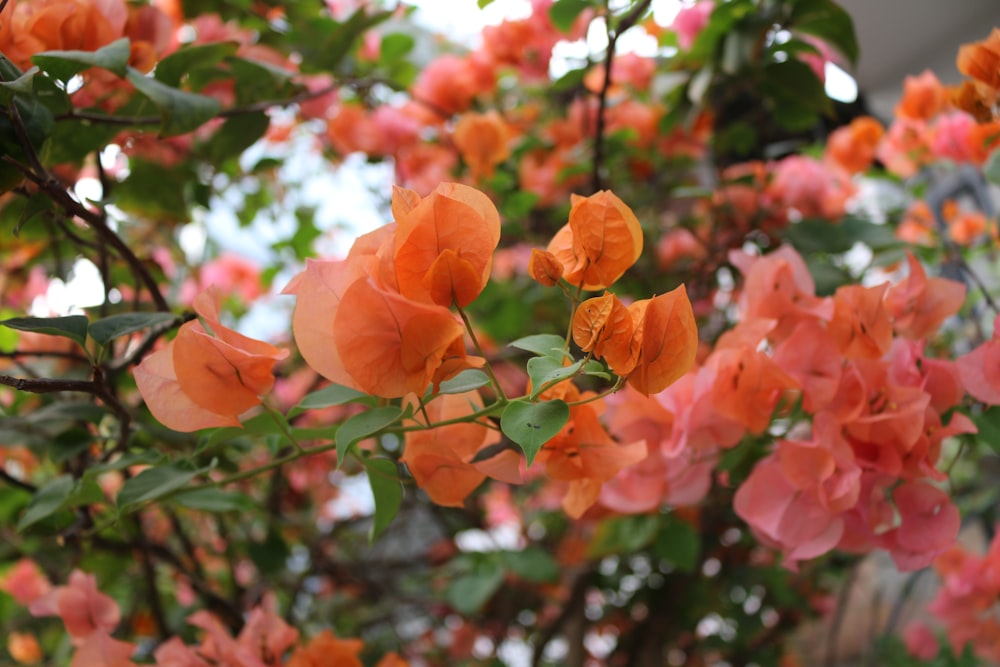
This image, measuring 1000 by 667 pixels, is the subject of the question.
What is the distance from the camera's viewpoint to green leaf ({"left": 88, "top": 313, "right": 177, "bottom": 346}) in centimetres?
38

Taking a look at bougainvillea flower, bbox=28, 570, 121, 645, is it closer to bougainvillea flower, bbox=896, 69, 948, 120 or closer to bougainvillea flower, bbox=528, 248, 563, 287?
bougainvillea flower, bbox=528, 248, 563, 287

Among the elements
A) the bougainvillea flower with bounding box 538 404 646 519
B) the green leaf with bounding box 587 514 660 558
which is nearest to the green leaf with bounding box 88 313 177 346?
the bougainvillea flower with bounding box 538 404 646 519

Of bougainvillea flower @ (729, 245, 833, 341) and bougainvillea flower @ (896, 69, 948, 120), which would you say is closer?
bougainvillea flower @ (729, 245, 833, 341)

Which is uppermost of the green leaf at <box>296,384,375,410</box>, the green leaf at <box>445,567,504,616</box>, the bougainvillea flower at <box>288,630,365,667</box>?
the green leaf at <box>296,384,375,410</box>

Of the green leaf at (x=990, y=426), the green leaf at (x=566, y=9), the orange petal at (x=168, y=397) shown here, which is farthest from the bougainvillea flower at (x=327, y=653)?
the green leaf at (x=566, y=9)

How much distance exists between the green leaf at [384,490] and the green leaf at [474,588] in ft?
1.78

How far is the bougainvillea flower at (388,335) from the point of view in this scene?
296mm

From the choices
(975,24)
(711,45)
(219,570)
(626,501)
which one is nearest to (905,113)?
(975,24)

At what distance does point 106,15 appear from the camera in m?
0.48

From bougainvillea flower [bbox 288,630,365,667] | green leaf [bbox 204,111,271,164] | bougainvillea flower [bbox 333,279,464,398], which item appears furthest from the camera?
green leaf [bbox 204,111,271,164]

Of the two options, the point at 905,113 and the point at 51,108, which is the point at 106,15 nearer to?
the point at 51,108

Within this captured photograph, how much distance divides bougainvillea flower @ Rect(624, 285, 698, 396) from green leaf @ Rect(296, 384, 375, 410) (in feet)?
0.45

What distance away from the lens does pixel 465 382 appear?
0.33 m

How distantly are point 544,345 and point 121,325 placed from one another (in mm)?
224
